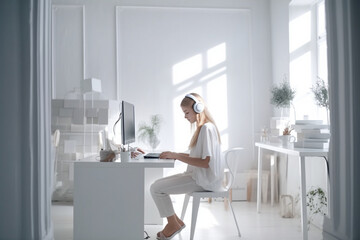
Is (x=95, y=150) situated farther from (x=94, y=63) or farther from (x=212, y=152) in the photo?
(x=212, y=152)

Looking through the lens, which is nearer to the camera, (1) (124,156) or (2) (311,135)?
(1) (124,156)

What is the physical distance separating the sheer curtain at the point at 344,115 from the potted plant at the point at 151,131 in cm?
281

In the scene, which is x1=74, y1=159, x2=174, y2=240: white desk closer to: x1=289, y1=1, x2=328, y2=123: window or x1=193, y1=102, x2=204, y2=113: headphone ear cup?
x1=193, y1=102, x2=204, y2=113: headphone ear cup

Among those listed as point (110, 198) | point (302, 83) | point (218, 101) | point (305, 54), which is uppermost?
point (305, 54)

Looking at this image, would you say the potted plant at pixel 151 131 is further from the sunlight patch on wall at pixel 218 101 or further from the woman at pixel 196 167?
the woman at pixel 196 167

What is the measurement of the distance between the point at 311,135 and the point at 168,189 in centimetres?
120

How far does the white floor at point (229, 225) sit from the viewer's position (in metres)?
3.06

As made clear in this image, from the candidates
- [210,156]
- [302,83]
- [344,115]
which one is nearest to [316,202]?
[210,156]

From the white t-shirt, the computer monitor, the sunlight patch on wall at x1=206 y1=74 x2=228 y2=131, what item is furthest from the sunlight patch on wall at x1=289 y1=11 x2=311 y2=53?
the computer monitor

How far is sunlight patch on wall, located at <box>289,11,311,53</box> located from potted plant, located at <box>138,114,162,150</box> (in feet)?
5.94

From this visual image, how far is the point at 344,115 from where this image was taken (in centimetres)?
153

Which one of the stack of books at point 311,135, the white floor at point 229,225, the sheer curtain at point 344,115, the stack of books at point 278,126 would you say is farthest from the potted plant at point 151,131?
the sheer curtain at point 344,115

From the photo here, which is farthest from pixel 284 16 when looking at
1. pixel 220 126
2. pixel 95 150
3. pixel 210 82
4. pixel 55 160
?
pixel 55 160
